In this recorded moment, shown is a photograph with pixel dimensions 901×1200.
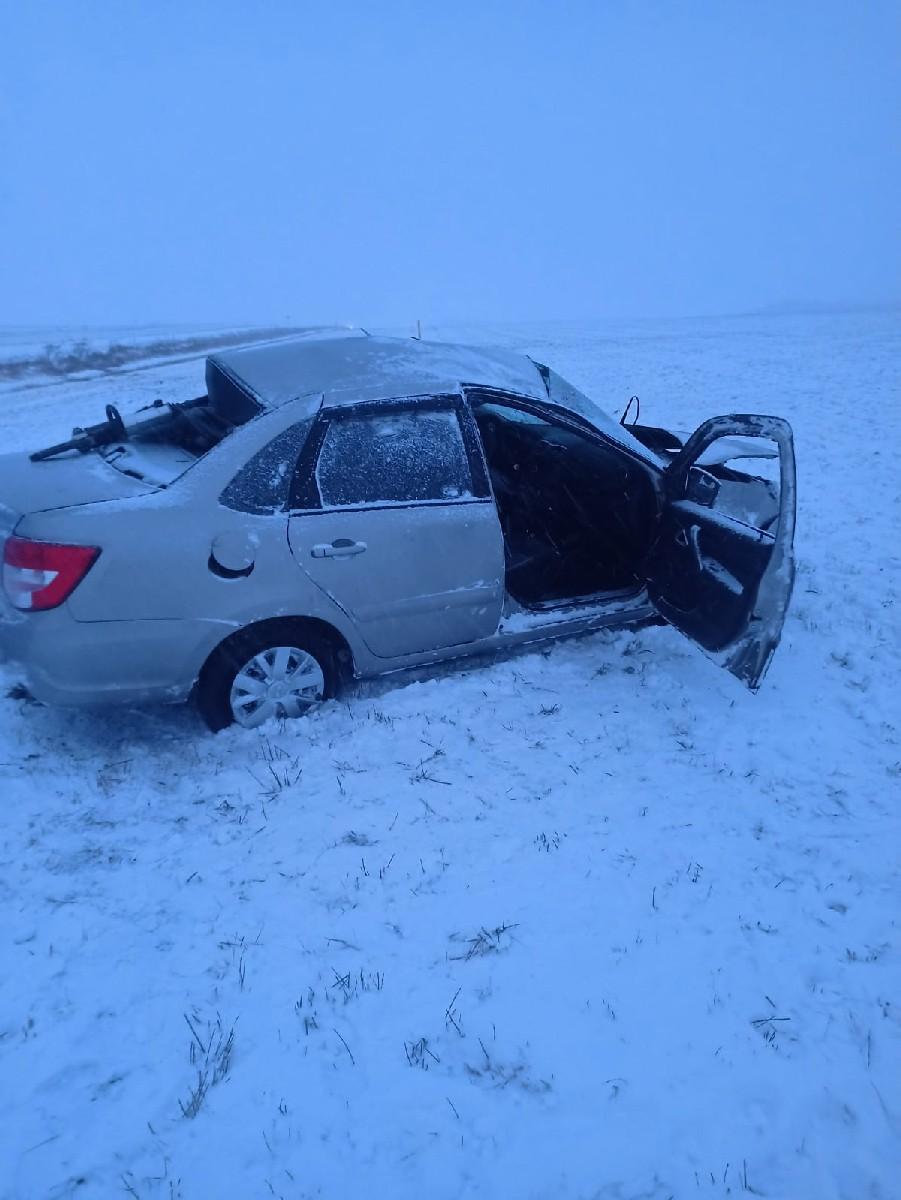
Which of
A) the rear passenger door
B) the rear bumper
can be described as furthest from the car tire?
the rear passenger door

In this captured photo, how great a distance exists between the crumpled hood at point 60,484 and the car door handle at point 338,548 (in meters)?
0.77

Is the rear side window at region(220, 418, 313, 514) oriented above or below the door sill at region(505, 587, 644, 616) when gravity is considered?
above

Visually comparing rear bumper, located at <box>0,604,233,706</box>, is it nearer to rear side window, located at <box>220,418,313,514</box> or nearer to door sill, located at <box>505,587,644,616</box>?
rear side window, located at <box>220,418,313,514</box>

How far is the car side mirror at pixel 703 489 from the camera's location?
416cm

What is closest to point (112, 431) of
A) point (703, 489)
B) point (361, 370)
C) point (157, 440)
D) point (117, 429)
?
point (117, 429)

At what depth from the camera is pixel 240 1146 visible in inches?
79.2

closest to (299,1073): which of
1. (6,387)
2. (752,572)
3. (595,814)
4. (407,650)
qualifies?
(595,814)

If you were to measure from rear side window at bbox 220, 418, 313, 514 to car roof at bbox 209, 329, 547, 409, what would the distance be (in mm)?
203

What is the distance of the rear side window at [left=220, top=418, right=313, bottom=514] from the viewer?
3.29 metres

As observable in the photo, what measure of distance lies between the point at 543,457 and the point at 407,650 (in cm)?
233

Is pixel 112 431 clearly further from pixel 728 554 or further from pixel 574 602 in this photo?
pixel 728 554

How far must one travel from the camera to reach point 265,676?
3.59 meters

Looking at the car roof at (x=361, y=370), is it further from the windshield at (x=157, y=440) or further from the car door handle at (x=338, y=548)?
the car door handle at (x=338, y=548)

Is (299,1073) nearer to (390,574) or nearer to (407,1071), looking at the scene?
(407,1071)
